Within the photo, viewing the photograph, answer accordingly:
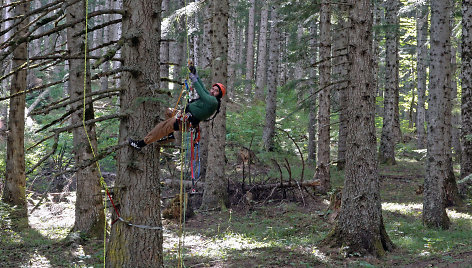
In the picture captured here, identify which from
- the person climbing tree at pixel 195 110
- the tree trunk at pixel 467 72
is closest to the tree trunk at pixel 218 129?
the person climbing tree at pixel 195 110

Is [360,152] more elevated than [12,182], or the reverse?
[360,152]

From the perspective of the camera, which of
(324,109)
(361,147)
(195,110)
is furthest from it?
(324,109)

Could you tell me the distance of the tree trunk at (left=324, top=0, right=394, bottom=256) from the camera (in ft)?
27.4

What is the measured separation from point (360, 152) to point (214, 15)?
6906 millimetres

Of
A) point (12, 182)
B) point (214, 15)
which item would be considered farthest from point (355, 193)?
point (12, 182)

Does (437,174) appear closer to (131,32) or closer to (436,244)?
(436,244)

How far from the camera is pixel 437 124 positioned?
424 inches

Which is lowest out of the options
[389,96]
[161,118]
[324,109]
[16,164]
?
[16,164]

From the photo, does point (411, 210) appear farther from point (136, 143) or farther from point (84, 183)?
point (136, 143)

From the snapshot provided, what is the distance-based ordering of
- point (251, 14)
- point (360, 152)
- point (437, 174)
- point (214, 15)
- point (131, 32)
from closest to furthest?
point (131, 32)
point (360, 152)
point (437, 174)
point (214, 15)
point (251, 14)

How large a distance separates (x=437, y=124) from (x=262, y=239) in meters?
5.47

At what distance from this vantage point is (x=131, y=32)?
5.43 m

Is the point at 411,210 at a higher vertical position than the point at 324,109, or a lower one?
lower

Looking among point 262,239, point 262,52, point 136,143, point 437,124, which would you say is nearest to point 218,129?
point 262,239
